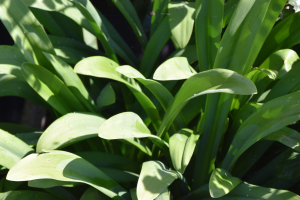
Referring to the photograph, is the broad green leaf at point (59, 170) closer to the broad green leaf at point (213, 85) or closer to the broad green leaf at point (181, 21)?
the broad green leaf at point (213, 85)

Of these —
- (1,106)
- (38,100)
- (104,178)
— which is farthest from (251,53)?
(1,106)

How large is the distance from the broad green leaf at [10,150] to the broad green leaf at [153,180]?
0.35m

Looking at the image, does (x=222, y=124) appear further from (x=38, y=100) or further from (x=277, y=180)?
(x=38, y=100)

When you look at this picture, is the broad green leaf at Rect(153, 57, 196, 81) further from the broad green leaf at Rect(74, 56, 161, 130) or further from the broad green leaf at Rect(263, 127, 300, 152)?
the broad green leaf at Rect(263, 127, 300, 152)

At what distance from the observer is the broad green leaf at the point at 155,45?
3.10 ft

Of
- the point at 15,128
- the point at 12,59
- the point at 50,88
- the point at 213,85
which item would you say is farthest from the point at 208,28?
the point at 15,128

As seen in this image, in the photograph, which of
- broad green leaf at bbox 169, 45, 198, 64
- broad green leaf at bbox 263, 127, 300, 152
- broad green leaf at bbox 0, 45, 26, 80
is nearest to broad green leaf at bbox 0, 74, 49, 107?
broad green leaf at bbox 0, 45, 26, 80

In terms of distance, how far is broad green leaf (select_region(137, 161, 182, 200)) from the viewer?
0.51 metres

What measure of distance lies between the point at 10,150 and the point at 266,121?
644 millimetres

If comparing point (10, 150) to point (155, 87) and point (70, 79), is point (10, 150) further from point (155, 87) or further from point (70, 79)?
point (155, 87)

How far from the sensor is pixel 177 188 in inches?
29.3

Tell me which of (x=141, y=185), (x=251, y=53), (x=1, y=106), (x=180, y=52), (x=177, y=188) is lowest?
(x=1, y=106)

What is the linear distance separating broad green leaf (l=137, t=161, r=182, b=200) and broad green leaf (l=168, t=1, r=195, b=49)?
1.36ft

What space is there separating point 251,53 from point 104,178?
48 centimetres
